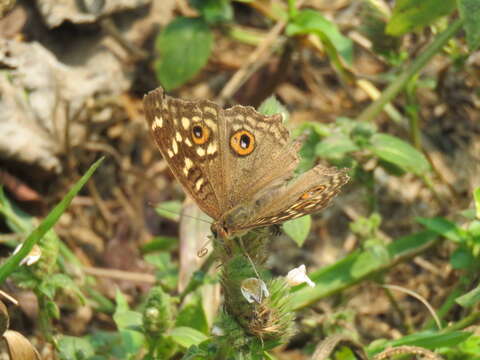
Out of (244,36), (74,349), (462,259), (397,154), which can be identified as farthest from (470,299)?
(244,36)

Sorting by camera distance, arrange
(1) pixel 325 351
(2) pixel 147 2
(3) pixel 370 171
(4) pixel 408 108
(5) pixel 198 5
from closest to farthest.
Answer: (1) pixel 325 351, (3) pixel 370 171, (4) pixel 408 108, (5) pixel 198 5, (2) pixel 147 2

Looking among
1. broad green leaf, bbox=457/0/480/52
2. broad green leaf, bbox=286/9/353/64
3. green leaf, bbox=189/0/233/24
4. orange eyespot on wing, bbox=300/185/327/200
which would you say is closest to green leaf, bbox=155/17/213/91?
green leaf, bbox=189/0/233/24

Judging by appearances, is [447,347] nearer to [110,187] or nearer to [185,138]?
[185,138]

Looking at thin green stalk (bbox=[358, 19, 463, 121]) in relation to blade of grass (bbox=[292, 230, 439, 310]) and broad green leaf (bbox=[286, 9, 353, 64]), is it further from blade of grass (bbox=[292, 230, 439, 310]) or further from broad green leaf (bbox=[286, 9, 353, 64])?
blade of grass (bbox=[292, 230, 439, 310])

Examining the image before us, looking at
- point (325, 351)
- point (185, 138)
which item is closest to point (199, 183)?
point (185, 138)

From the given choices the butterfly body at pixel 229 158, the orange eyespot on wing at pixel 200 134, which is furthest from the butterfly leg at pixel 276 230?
the orange eyespot on wing at pixel 200 134

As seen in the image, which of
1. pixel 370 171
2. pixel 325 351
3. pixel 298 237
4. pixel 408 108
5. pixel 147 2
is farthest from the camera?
pixel 147 2

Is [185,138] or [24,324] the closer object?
[185,138]
